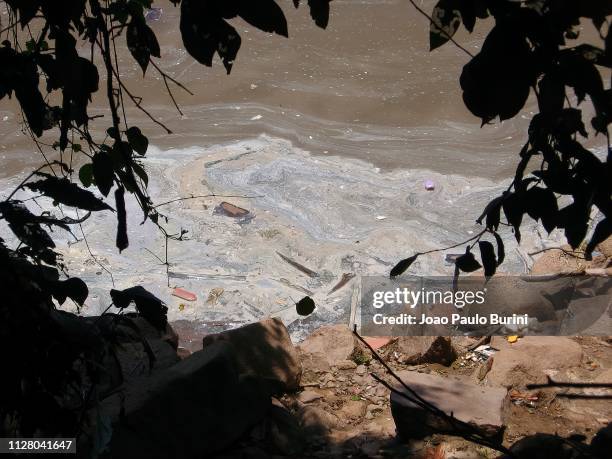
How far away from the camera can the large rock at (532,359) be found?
3.03 meters

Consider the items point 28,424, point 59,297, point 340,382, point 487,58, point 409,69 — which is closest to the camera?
point 487,58

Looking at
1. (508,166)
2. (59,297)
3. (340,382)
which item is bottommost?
(340,382)

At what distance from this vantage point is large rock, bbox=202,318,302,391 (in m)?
2.98

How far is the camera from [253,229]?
4.39 metres

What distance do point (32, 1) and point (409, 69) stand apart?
499 centimetres

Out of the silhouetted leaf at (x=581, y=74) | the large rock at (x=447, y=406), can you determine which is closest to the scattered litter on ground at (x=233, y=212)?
the large rock at (x=447, y=406)

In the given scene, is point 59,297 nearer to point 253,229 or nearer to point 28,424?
point 28,424

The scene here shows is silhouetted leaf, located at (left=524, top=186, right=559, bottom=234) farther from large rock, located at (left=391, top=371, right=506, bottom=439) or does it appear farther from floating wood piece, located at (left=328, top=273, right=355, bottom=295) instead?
floating wood piece, located at (left=328, top=273, right=355, bottom=295)

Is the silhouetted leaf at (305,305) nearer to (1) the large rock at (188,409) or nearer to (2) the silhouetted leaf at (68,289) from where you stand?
(2) the silhouetted leaf at (68,289)

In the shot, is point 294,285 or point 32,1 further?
point 294,285

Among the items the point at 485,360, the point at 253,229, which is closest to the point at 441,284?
the point at 485,360

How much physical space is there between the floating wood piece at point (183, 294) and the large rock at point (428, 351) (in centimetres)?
119

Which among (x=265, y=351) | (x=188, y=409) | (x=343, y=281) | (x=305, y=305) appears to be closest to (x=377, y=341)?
(x=343, y=281)

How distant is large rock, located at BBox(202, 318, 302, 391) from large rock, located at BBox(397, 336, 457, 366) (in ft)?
1.75
